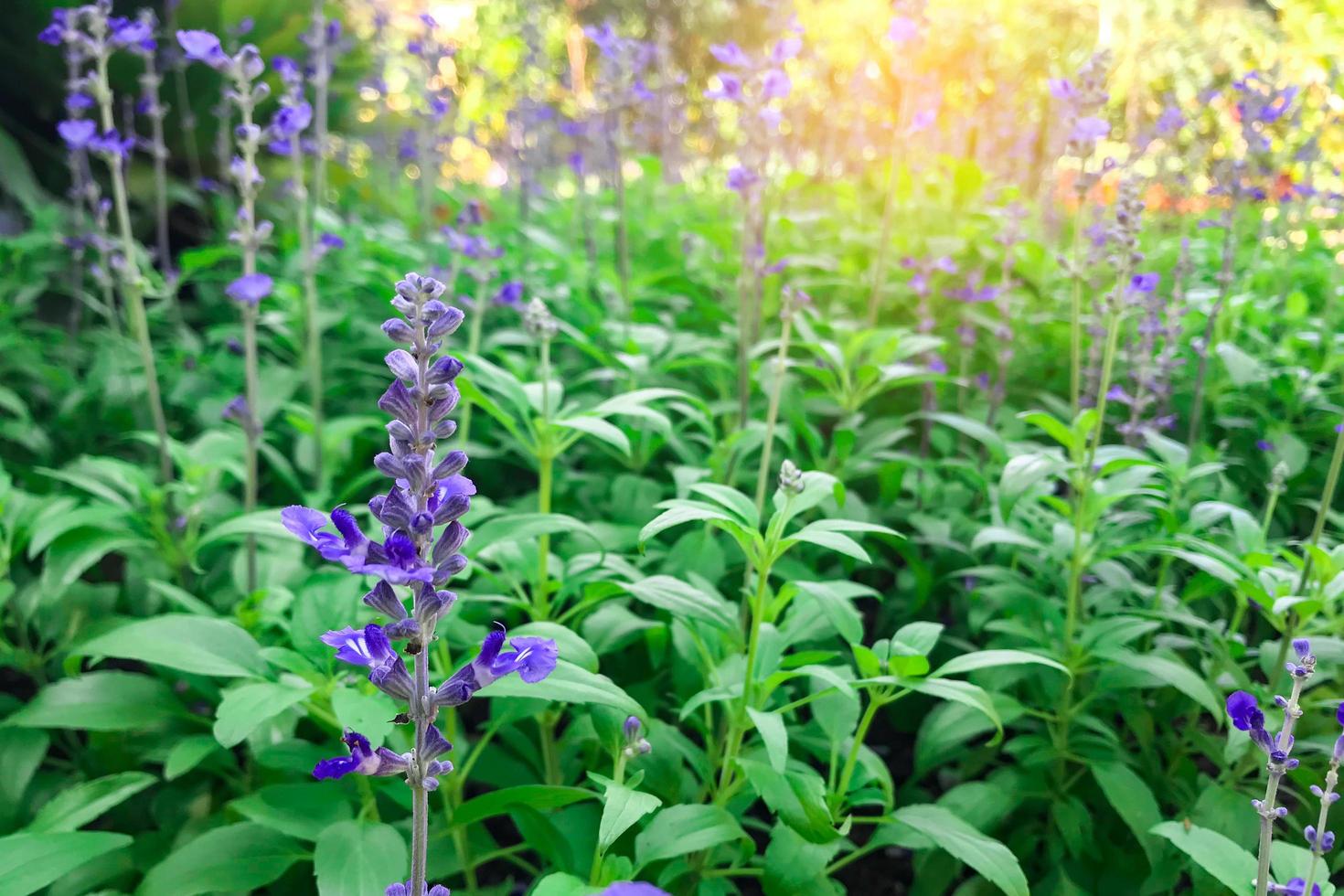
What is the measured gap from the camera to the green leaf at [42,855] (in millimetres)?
1553

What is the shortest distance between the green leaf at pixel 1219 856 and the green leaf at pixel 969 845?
25 cm

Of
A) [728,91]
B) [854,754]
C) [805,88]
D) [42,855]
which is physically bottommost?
[42,855]

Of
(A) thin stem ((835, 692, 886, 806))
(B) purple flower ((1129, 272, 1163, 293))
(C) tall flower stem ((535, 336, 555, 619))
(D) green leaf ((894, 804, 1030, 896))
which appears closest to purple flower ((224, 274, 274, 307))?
(C) tall flower stem ((535, 336, 555, 619))

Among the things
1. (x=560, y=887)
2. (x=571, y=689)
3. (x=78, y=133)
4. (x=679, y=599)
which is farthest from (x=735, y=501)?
(x=78, y=133)

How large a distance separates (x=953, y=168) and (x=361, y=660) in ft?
13.1

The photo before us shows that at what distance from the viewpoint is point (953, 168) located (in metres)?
4.44

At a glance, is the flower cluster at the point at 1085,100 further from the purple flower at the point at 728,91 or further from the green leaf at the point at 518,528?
the green leaf at the point at 518,528

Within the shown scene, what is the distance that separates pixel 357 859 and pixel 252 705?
0.31 metres

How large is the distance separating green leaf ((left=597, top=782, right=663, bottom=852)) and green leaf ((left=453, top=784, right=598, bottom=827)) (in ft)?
0.69

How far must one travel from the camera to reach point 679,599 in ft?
6.06

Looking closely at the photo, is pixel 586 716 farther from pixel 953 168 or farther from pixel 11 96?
pixel 11 96

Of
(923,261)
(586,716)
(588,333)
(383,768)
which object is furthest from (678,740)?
Answer: (923,261)

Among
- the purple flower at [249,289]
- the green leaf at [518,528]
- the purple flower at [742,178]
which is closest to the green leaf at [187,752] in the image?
the green leaf at [518,528]

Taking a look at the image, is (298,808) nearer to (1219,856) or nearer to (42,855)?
(42,855)
